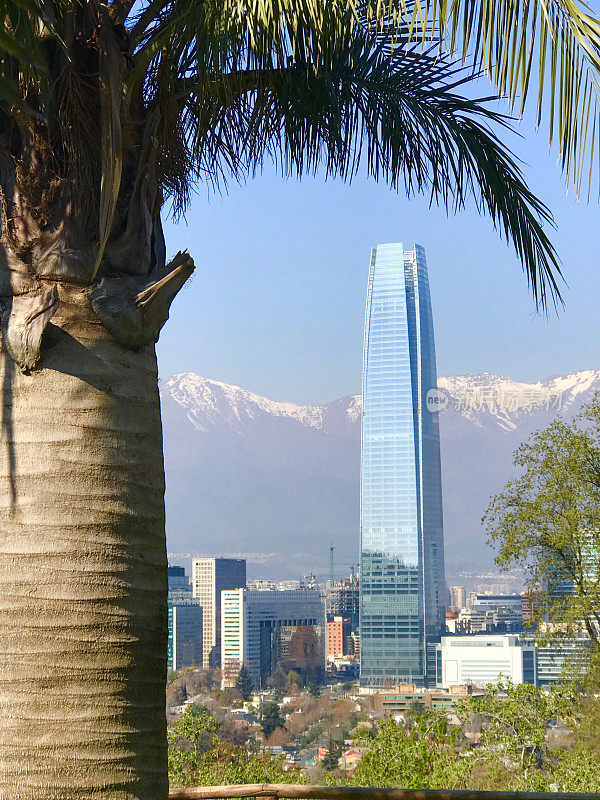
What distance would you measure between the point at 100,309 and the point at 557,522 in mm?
7828

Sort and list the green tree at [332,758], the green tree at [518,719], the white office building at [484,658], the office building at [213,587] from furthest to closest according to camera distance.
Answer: the office building at [213,587] < the white office building at [484,658] < the green tree at [332,758] < the green tree at [518,719]

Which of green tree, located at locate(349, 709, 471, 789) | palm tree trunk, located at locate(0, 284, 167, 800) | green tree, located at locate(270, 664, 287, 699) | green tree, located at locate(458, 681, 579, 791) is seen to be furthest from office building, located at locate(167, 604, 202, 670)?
palm tree trunk, located at locate(0, 284, 167, 800)

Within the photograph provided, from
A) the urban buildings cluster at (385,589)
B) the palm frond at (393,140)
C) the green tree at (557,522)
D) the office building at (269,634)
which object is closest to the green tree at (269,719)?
the office building at (269,634)

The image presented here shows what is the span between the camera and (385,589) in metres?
66.5

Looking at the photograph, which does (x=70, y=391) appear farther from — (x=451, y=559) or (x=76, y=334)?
(x=451, y=559)

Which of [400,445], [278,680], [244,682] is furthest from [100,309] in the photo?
[400,445]

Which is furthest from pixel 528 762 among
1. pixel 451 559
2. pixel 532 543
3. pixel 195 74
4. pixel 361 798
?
pixel 451 559

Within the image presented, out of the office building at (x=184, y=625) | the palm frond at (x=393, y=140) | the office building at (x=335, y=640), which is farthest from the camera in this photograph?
the office building at (x=335, y=640)

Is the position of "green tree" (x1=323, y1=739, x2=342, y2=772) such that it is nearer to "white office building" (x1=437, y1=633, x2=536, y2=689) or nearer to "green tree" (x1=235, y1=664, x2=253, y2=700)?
"white office building" (x1=437, y1=633, x2=536, y2=689)

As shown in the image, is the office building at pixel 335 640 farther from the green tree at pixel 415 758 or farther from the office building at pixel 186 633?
the green tree at pixel 415 758

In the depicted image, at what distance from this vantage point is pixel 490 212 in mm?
3477

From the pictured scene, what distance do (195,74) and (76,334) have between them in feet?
3.09

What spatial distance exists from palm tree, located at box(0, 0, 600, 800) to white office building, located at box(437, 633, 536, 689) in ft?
70.3

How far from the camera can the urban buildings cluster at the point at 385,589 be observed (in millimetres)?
38062
